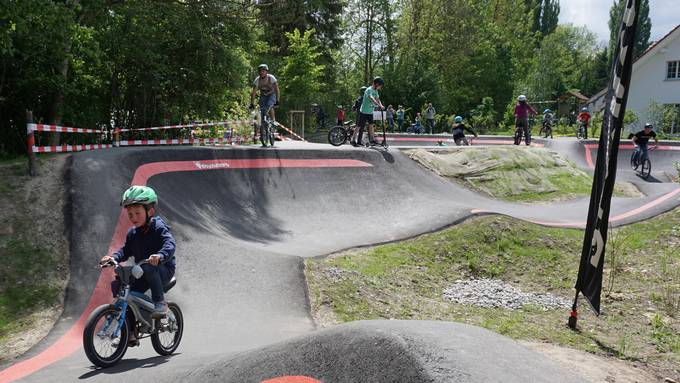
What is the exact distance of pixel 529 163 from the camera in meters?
21.6

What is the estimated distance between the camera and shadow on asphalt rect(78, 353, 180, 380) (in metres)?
5.23

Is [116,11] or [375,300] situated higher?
[116,11]

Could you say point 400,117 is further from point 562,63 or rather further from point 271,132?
point 562,63

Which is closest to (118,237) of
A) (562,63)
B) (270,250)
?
(270,250)

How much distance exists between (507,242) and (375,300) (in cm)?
507

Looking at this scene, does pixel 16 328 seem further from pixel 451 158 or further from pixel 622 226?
pixel 451 158

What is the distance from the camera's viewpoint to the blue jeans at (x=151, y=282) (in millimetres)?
5566

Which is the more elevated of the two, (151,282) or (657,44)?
(657,44)

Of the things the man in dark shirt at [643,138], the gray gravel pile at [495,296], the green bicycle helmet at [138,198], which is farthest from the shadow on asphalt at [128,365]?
the man in dark shirt at [643,138]

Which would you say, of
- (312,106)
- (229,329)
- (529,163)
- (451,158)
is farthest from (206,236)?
(312,106)

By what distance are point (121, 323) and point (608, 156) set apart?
6902 millimetres

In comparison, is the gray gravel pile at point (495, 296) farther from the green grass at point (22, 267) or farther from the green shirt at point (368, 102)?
the green shirt at point (368, 102)

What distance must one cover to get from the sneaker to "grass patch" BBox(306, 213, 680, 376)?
3.11 metres

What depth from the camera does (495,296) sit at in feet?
34.6
